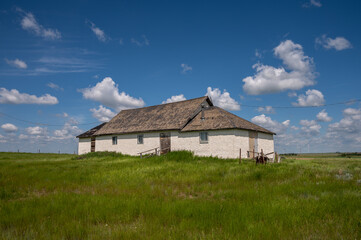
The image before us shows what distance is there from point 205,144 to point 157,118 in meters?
8.52

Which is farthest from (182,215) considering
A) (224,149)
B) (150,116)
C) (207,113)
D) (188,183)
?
(150,116)

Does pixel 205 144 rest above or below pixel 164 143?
below

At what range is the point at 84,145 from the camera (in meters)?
36.8

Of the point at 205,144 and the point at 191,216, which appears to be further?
the point at 205,144

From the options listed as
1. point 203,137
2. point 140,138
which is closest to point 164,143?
point 140,138

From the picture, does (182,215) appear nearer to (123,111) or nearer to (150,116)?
(150,116)

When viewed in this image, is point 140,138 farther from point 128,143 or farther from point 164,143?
point 164,143

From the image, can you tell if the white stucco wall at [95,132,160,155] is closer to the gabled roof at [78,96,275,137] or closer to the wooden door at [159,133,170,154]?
the wooden door at [159,133,170,154]

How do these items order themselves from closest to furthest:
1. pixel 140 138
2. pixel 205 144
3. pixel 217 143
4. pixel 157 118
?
pixel 217 143 → pixel 205 144 → pixel 140 138 → pixel 157 118

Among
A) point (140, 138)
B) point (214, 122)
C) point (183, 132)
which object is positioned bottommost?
point (140, 138)

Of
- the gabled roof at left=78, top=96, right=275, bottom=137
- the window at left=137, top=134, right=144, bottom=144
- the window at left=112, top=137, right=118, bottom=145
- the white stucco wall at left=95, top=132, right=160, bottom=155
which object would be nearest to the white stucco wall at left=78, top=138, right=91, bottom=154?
the gabled roof at left=78, top=96, right=275, bottom=137

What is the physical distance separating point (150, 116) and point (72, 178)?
1919cm

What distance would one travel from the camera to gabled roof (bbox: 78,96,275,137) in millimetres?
24969

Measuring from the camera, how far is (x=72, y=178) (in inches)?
524
